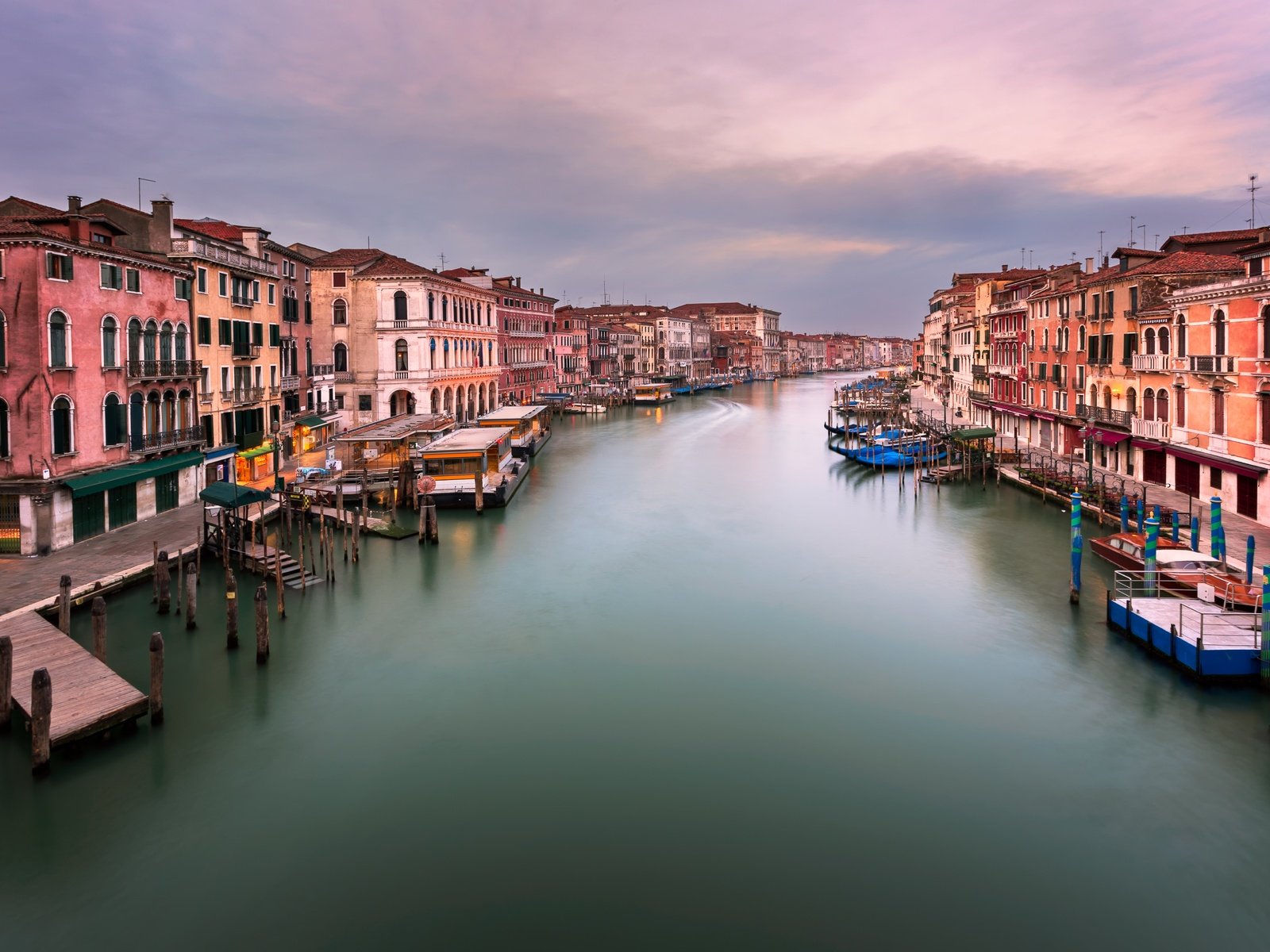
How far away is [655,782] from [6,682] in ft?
31.1

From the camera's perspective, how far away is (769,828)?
415 inches

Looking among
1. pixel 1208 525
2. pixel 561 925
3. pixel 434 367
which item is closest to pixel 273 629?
pixel 561 925

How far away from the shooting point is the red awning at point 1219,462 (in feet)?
73.0

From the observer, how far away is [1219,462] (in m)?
23.7

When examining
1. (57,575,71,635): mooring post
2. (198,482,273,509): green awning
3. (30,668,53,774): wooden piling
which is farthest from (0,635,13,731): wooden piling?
(198,482,273,509): green awning

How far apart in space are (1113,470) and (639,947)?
Answer: 95.2 feet

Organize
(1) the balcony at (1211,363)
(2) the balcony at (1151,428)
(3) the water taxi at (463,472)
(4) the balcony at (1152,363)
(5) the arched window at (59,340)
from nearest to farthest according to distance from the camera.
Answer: (5) the arched window at (59,340) → (1) the balcony at (1211,363) → (4) the balcony at (1152,363) → (2) the balcony at (1151,428) → (3) the water taxi at (463,472)

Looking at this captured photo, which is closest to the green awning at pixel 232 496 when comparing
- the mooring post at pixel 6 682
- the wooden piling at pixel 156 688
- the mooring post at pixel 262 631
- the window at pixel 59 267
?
the mooring post at pixel 262 631

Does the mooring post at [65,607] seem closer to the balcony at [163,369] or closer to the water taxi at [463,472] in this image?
the balcony at [163,369]

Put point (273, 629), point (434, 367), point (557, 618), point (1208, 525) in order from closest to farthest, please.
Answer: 1. point (273, 629)
2. point (557, 618)
3. point (1208, 525)
4. point (434, 367)

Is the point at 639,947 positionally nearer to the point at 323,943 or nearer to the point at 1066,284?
the point at 323,943

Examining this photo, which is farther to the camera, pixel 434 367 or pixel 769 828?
pixel 434 367

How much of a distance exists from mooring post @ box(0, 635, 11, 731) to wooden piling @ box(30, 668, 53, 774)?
1.51 metres

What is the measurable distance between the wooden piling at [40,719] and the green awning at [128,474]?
34.6 ft
